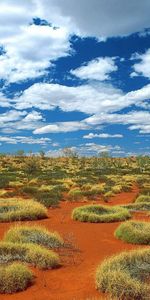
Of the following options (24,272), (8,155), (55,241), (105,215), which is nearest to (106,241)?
(55,241)

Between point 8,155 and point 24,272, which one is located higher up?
point 8,155

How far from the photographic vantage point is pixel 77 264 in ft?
42.2

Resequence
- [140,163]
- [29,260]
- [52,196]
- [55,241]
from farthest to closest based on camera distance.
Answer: [140,163] → [52,196] → [55,241] → [29,260]

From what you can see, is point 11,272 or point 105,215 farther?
point 105,215

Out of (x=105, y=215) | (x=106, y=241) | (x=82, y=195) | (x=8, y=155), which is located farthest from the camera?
(x=8, y=155)

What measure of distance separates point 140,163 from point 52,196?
6157 centimetres

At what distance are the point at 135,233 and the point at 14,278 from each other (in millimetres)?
6702

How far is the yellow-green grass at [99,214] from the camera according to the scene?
20.7 metres

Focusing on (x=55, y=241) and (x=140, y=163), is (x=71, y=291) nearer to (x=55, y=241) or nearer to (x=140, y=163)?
(x=55, y=241)

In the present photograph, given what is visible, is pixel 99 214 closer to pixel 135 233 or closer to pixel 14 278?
pixel 135 233

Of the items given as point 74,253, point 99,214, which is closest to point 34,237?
point 74,253

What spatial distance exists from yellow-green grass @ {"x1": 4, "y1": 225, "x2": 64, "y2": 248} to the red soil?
782 mm

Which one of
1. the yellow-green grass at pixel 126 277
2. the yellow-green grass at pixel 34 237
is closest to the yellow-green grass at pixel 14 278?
the yellow-green grass at pixel 126 277

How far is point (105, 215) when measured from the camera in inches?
826
